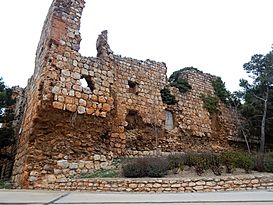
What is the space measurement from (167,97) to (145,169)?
6.30m

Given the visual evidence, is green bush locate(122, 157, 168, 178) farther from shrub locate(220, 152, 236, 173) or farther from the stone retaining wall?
shrub locate(220, 152, 236, 173)

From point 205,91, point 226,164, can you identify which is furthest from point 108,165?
point 205,91

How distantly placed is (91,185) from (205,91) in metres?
10.7

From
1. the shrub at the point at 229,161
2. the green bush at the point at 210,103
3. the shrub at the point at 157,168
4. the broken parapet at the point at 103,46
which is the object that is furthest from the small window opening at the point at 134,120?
the green bush at the point at 210,103

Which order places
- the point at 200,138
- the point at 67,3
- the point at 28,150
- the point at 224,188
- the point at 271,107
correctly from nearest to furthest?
1. the point at 224,188
2. the point at 28,150
3. the point at 67,3
4. the point at 200,138
5. the point at 271,107

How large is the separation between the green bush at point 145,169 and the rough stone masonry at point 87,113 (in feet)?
5.60

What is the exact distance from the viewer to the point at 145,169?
9.41 meters

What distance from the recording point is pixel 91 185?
8.74 meters

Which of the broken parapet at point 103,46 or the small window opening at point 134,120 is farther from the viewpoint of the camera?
the small window opening at point 134,120

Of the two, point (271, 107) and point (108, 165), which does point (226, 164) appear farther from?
point (271, 107)

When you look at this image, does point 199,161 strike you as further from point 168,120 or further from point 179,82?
point 179,82

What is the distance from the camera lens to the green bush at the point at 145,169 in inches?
366

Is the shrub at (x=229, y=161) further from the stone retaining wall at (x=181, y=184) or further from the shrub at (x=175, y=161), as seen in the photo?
the shrub at (x=175, y=161)

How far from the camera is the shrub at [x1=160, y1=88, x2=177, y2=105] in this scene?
14883 millimetres
